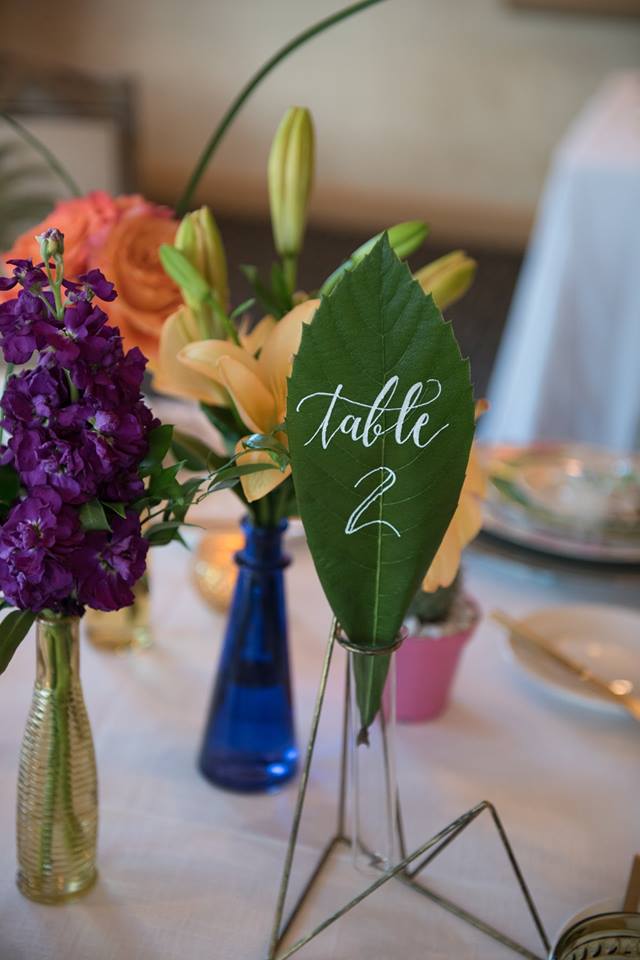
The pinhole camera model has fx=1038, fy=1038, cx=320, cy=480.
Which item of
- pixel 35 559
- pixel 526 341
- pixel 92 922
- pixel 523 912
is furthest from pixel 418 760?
pixel 526 341

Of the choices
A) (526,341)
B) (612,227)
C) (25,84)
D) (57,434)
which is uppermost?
(57,434)

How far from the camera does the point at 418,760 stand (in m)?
0.74

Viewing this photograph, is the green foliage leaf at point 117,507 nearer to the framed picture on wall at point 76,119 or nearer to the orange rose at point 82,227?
the orange rose at point 82,227

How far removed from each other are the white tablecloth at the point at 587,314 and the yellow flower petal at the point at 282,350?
5.47 feet

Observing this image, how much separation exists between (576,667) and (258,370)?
0.40 m

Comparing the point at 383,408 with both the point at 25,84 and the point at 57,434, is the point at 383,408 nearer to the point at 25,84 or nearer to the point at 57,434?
the point at 57,434

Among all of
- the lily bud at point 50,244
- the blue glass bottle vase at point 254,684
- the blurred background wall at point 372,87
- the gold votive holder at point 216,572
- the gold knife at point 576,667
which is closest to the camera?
the lily bud at point 50,244

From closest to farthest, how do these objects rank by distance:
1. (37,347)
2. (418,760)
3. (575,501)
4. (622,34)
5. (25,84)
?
(37,347), (418,760), (575,501), (25,84), (622,34)

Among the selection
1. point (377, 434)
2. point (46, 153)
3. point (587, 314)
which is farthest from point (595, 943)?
point (587, 314)

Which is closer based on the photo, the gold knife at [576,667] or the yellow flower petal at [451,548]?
the yellow flower petal at [451,548]

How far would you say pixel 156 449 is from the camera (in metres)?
0.49

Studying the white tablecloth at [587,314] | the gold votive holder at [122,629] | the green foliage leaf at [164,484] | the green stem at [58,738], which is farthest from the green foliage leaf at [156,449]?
the white tablecloth at [587,314]

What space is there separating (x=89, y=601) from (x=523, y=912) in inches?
12.7

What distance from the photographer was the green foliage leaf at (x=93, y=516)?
0.47m
